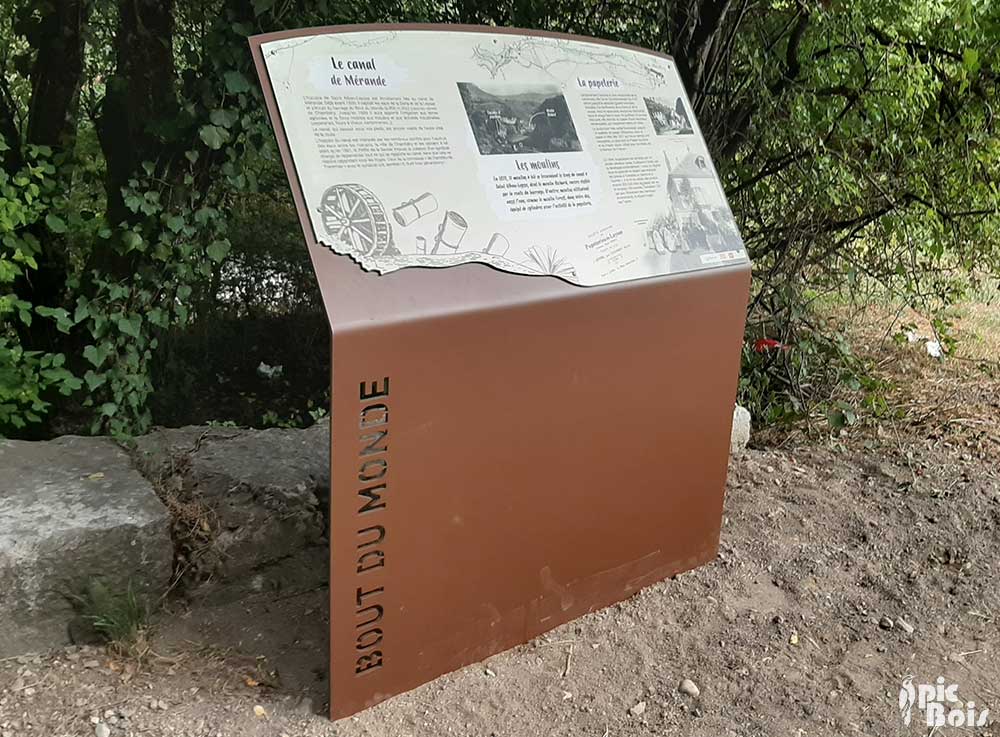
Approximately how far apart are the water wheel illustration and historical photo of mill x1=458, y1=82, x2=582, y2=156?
0.38m

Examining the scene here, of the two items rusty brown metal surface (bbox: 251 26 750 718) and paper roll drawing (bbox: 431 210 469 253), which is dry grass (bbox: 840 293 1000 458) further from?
paper roll drawing (bbox: 431 210 469 253)

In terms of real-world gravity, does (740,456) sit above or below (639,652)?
below

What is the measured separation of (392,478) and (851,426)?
119 inches

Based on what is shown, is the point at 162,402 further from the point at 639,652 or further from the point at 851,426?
the point at 851,426

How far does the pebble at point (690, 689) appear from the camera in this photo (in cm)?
257

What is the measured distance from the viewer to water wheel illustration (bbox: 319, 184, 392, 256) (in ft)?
Answer: 6.45

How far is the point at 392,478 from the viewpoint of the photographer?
2111mm

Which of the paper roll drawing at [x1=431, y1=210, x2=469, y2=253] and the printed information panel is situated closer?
the printed information panel

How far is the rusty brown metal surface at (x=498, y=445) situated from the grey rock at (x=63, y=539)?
715mm

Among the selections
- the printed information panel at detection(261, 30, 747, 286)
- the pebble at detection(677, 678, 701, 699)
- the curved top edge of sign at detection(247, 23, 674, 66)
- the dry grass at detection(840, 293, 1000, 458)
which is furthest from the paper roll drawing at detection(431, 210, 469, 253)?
the dry grass at detection(840, 293, 1000, 458)

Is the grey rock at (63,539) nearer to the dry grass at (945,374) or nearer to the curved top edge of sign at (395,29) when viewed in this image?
the curved top edge of sign at (395,29)

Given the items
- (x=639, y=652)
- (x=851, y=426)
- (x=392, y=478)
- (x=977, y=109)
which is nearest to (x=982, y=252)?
(x=977, y=109)

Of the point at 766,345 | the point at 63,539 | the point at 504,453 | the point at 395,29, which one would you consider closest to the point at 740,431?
the point at 766,345

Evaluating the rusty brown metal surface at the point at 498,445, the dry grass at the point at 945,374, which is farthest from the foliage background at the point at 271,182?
the rusty brown metal surface at the point at 498,445
